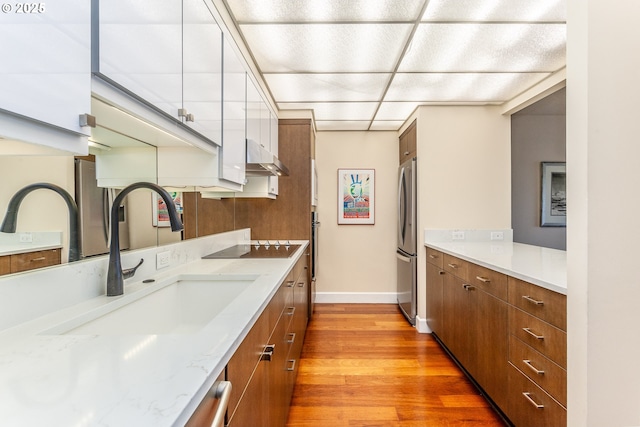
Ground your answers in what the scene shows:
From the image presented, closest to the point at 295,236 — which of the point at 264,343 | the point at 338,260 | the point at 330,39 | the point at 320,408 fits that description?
the point at 338,260

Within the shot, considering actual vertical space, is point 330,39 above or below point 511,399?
above

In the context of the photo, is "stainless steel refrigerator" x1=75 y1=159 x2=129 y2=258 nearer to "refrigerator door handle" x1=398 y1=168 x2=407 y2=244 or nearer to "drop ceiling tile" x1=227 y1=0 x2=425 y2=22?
"drop ceiling tile" x1=227 y1=0 x2=425 y2=22

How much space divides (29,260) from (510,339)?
2209 mm

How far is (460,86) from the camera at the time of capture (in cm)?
287

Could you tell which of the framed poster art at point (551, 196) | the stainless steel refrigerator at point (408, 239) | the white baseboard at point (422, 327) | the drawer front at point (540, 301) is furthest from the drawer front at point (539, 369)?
the framed poster art at point (551, 196)

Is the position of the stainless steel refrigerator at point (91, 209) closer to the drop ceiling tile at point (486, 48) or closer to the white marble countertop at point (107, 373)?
the white marble countertop at point (107, 373)

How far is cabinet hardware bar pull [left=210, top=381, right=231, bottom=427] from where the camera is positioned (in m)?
0.64

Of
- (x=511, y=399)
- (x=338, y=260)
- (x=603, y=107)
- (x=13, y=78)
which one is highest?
(x=603, y=107)

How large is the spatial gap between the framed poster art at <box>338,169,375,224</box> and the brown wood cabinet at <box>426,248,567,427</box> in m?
1.73

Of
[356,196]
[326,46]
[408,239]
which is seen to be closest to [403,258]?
[408,239]

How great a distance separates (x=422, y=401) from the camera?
213 cm

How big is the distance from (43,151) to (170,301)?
900 mm

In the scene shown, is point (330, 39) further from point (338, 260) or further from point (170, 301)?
point (338, 260)

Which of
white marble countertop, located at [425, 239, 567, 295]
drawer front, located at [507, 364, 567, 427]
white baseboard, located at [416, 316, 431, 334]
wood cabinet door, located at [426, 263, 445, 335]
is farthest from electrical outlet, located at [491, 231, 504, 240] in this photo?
drawer front, located at [507, 364, 567, 427]
